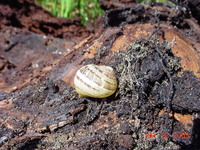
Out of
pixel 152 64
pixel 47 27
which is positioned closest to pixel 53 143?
pixel 152 64

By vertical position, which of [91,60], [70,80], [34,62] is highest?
[91,60]

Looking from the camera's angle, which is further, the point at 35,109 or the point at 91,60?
the point at 91,60

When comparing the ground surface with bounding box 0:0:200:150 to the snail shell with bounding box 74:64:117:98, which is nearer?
the ground surface with bounding box 0:0:200:150

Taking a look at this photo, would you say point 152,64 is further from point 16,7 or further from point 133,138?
point 16,7
